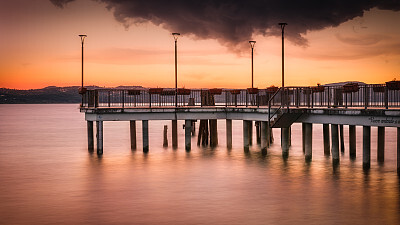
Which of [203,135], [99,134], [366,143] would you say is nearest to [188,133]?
[99,134]

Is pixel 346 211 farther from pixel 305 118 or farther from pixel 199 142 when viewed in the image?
pixel 199 142

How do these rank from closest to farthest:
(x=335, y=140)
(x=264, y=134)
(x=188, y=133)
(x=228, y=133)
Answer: (x=335, y=140)
(x=264, y=134)
(x=188, y=133)
(x=228, y=133)

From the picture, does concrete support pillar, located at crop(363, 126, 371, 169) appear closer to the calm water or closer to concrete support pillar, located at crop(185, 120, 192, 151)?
the calm water

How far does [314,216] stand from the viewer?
21812mm

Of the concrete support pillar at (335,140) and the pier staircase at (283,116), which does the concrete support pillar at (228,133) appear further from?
the concrete support pillar at (335,140)

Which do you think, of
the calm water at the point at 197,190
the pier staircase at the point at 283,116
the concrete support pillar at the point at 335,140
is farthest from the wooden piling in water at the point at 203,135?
the concrete support pillar at the point at 335,140

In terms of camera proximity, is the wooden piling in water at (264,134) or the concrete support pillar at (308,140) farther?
the wooden piling in water at (264,134)

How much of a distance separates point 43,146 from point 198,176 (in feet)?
98.0

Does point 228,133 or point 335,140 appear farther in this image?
point 228,133

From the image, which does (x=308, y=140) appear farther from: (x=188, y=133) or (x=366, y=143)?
(x=188, y=133)

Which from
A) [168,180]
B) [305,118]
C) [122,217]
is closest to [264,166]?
[305,118]

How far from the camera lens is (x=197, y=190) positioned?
28031mm

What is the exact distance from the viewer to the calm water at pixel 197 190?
22.1 meters

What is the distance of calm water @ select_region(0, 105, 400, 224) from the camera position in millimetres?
22109
